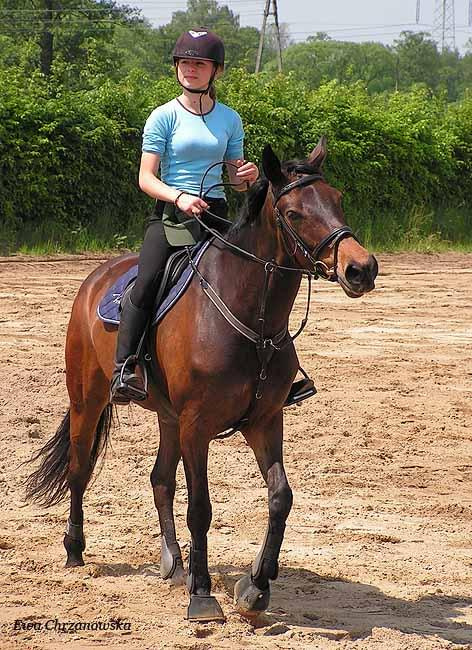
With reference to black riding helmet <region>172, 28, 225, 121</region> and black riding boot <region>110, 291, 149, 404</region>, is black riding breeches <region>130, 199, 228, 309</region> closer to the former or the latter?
black riding boot <region>110, 291, 149, 404</region>

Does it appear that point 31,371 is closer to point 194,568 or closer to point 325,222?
point 194,568

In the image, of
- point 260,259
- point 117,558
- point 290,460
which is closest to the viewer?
point 260,259

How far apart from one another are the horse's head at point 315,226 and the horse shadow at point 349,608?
1740 millimetres

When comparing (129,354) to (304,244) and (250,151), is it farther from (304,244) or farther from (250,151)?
(250,151)

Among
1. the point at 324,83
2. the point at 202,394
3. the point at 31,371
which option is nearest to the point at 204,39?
the point at 202,394

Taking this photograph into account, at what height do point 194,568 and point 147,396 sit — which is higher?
point 147,396

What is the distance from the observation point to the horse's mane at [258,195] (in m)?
5.20

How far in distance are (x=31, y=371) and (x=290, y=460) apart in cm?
327

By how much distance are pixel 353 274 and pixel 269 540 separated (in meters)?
1.56

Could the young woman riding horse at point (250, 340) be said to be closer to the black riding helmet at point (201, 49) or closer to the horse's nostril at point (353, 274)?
the horse's nostril at point (353, 274)

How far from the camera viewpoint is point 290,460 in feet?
28.8

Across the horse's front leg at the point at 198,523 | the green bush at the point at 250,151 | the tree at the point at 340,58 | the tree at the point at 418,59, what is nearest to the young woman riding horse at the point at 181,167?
the horse's front leg at the point at 198,523

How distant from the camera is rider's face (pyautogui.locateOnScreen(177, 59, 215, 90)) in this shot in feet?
18.6

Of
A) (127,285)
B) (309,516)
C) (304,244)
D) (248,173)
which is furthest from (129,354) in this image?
(309,516)
